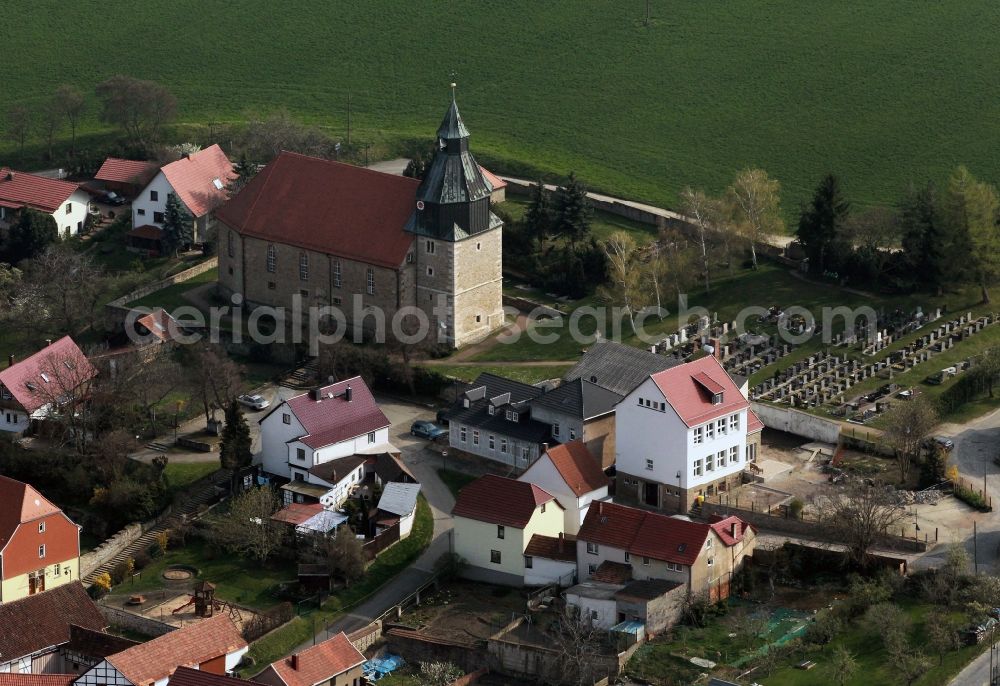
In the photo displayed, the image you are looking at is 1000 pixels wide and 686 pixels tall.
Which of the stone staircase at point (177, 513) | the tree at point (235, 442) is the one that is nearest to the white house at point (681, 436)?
the tree at point (235, 442)

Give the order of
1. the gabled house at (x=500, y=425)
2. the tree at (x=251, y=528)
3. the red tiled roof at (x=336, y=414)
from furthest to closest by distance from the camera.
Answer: the gabled house at (x=500, y=425)
the red tiled roof at (x=336, y=414)
the tree at (x=251, y=528)

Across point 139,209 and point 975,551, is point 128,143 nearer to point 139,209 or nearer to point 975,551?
point 139,209

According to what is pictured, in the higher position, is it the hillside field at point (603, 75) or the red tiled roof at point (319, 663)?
the hillside field at point (603, 75)

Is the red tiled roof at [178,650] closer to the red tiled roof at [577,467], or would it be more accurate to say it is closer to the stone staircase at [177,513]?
the stone staircase at [177,513]

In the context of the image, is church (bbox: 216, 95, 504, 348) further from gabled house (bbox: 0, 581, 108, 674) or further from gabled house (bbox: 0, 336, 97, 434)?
gabled house (bbox: 0, 581, 108, 674)

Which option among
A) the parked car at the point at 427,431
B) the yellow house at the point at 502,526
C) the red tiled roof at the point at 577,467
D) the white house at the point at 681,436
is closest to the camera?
the yellow house at the point at 502,526

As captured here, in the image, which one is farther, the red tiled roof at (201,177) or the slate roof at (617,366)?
the red tiled roof at (201,177)

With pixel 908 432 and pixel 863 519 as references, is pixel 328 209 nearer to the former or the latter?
pixel 908 432

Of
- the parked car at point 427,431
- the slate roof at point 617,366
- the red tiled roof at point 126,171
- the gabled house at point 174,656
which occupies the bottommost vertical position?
the gabled house at point 174,656
